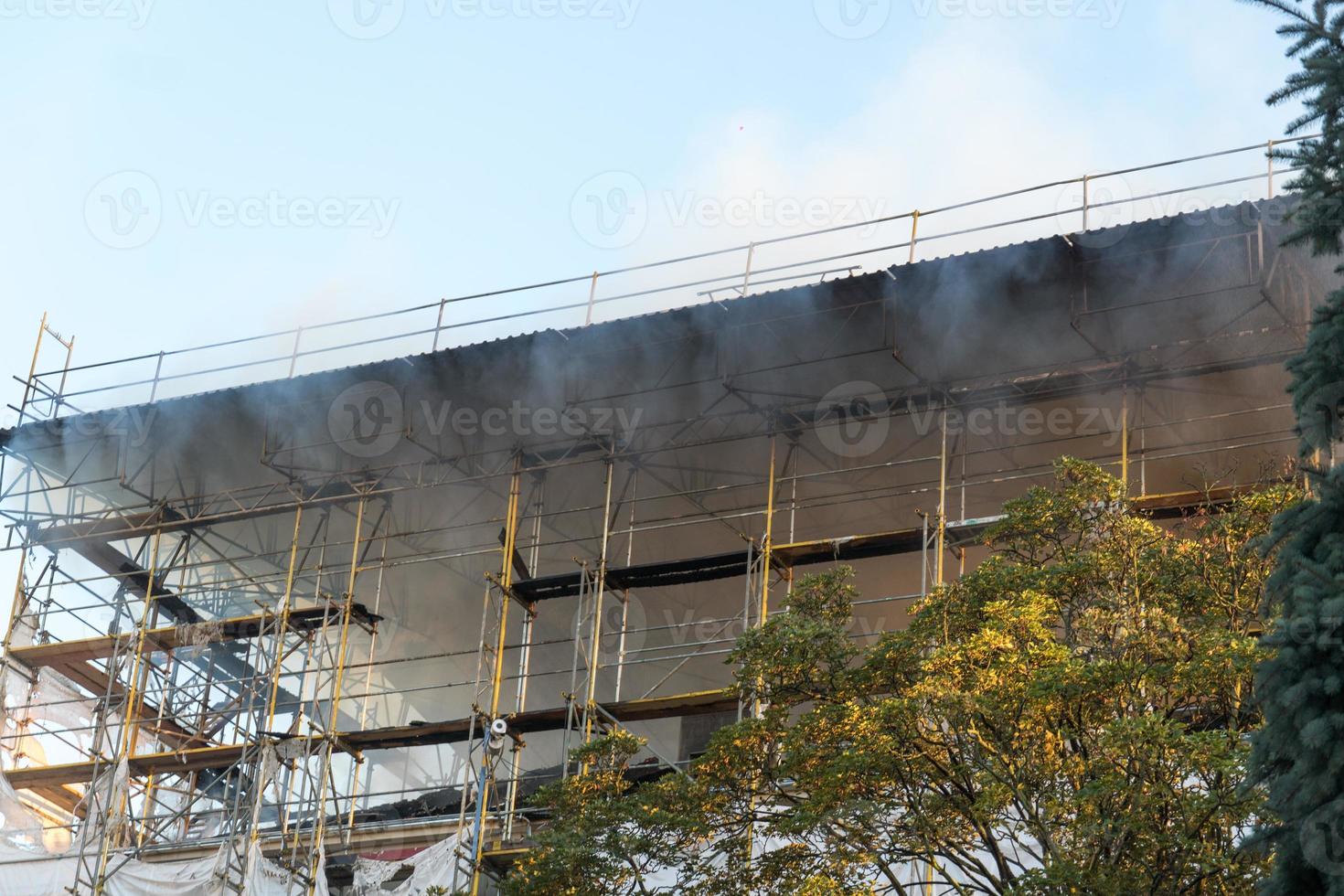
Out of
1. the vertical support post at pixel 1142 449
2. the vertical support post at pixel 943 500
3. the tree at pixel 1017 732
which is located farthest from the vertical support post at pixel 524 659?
the vertical support post at pixel 1142 449

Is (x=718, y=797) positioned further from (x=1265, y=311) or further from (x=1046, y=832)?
(x=1265, y=311)

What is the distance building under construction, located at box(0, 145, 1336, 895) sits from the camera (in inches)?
935

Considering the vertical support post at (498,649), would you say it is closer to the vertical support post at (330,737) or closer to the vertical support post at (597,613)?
the vertical support post at (597,613)

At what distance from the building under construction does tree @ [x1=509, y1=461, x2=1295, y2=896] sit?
3711mm

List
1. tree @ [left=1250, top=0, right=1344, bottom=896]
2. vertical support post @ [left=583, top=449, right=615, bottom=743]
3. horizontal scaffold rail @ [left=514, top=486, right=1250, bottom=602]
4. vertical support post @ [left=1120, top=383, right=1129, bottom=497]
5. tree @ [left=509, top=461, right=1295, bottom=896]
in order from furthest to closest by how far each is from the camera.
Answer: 1. vertical support post @ [left=583, top=449, right=615, bottom=743]
2. vertical support post @ [left=1120, top=383, right=1129, bottom=497]
3. horizontal scaffold rail @ [left=514, top=486, right=1250, bottom=602]
4. tree @ [left=509, top=461, right=1295, bottom=896]
5. tree @ [left=1250, top=0, right=1344, bottom=896]

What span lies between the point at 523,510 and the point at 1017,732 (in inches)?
519

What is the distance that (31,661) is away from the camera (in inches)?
1171

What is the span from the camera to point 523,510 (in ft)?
91.7

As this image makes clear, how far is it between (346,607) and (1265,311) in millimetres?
13004

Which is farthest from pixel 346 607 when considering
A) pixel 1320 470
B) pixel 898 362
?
pixel 1320 470

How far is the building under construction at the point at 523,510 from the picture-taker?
23.8 m

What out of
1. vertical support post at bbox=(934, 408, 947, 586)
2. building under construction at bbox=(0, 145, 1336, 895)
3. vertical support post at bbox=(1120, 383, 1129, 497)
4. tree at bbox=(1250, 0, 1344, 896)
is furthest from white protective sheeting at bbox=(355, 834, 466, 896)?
tree at bbox=(1250, 0, 1344, 896)

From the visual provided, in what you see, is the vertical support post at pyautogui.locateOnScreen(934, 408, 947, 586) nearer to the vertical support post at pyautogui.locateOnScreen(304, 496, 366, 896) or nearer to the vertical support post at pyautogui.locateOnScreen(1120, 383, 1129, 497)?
the vertical support post at pyautogui.locateOnScreen(1120, 383, 1129, 497)

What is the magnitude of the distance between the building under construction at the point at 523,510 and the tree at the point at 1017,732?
146 inches
